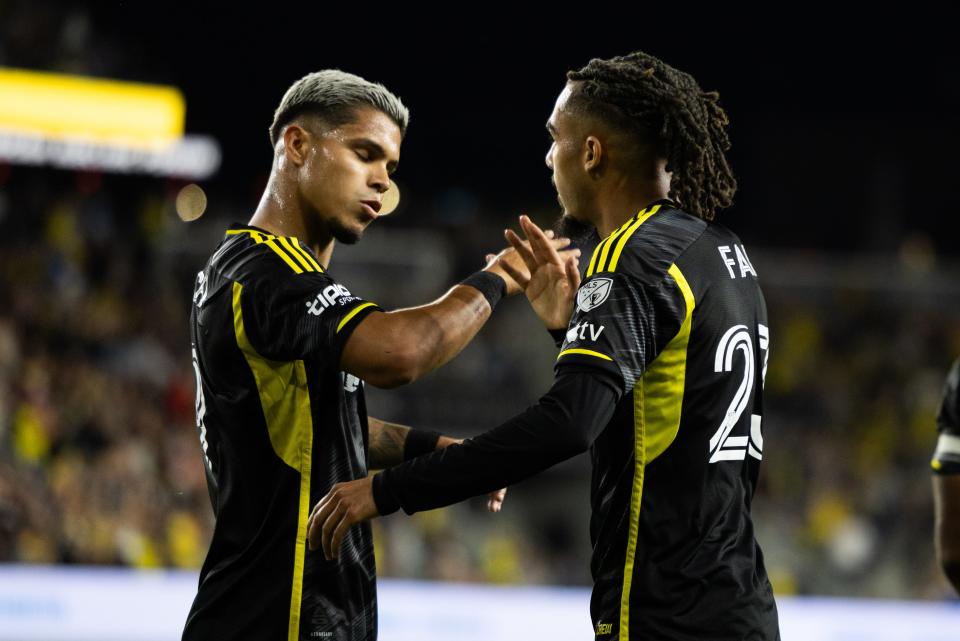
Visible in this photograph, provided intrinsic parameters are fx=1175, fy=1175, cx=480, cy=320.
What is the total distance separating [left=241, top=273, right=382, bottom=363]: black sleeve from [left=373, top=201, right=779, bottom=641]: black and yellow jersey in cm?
40

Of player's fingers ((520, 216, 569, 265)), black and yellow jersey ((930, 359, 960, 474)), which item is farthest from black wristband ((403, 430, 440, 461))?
black and yellow jersey ((930, 359, 960, 474))

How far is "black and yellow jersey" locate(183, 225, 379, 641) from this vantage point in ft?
9.75

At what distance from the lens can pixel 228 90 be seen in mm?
16469

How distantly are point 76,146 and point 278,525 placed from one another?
10682mm

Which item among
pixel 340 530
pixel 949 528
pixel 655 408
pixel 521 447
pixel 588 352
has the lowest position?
pixel 340 530

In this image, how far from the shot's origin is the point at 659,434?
279 cm

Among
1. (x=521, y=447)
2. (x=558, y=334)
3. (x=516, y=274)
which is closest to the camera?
(x=521, y=447)

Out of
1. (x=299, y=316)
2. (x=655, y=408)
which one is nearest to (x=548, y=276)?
(x=655, y=408)

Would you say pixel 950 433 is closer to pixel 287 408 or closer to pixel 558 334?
pixel 558 334

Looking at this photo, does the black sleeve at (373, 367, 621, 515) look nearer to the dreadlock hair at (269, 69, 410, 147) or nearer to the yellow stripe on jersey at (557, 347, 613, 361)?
the yellow stripe on jersey at (557, 347, 613, 361)

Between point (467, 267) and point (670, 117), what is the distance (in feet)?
39.5

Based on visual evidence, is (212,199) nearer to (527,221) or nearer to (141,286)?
(141,286)

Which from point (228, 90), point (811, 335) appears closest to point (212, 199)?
point (228, 90)

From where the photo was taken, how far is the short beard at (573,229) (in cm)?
330
